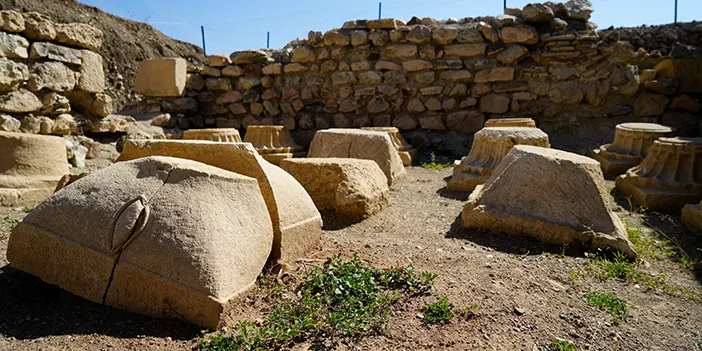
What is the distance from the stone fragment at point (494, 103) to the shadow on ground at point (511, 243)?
4473 mm

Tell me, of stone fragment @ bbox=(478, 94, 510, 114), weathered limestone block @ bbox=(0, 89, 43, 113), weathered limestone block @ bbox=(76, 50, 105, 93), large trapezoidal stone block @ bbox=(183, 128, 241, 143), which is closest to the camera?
weathered limestone block @ bbox=(0, 89, 43, 113)

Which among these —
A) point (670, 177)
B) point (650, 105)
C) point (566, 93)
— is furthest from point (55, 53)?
point (650, 105)

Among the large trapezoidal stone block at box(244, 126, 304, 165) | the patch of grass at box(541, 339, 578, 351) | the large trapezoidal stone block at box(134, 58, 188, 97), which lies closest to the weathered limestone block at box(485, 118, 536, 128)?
the large trapezoidal stone block at box(244, 126, 304, 165)

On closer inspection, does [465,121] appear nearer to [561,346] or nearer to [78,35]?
[78,35]

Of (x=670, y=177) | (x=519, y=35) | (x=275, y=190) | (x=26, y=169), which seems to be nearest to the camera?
(x=275, y=190)

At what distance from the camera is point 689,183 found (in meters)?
4.25

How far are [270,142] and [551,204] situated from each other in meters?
4.69

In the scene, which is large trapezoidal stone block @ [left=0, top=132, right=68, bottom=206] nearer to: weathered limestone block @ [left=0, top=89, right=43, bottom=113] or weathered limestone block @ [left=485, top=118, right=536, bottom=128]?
weathered limestone block @ [left=0, top=89, right=43, bottom=113]

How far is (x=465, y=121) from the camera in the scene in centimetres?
768

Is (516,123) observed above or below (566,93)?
below

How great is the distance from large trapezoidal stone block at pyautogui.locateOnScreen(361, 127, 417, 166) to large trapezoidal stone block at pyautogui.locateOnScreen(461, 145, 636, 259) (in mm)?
3346

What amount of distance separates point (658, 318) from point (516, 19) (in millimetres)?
6208

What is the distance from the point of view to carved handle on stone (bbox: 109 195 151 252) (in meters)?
2.18

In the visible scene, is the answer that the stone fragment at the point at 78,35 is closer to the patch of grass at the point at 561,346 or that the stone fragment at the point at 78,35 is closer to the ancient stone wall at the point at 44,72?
the ancient stone wall at the point at 44,72
